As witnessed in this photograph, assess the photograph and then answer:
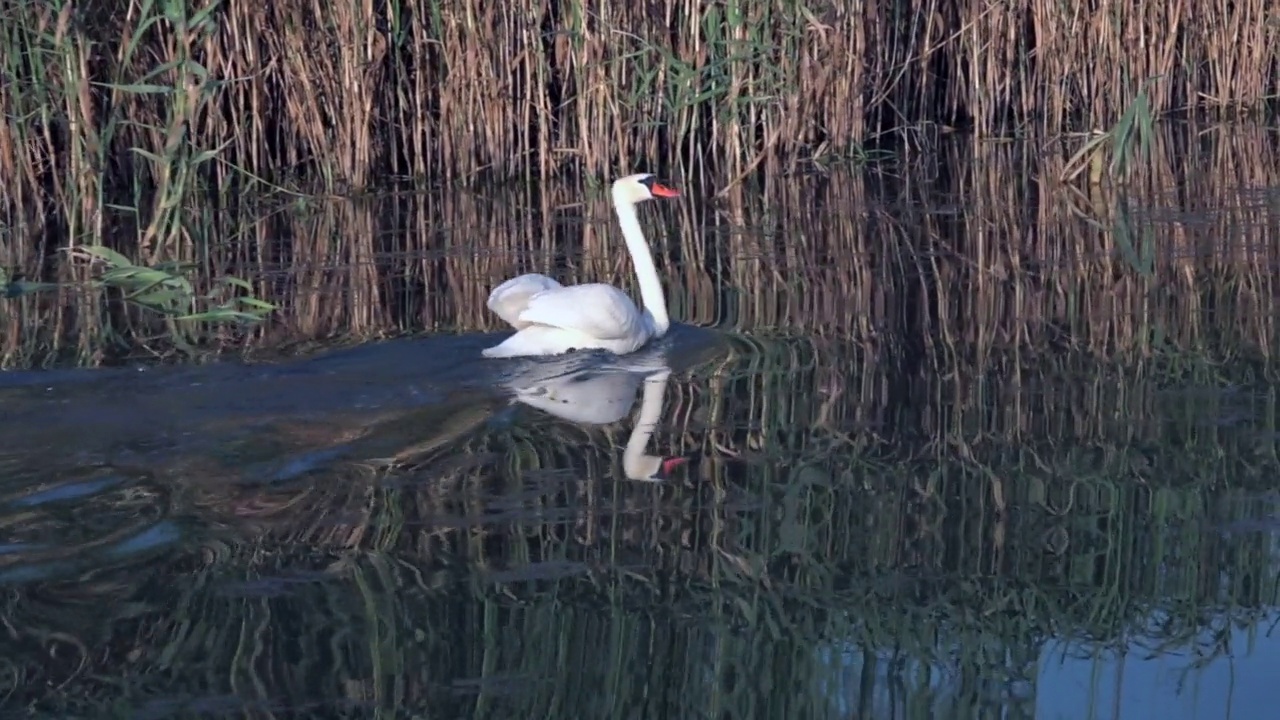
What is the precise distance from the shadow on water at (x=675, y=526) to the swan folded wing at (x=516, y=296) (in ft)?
0.53

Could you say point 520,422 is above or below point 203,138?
below

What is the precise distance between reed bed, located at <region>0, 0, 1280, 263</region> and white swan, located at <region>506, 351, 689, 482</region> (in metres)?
4.27

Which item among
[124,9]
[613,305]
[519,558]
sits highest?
[124,9]

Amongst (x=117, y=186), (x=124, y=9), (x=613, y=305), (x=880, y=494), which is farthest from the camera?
(x=117, y=186)

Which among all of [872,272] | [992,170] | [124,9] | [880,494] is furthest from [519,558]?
[992,170]

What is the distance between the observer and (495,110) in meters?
11.6

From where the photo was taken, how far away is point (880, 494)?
5129mm

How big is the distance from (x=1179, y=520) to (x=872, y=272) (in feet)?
12.1

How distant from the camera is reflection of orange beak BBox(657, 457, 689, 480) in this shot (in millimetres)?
5355

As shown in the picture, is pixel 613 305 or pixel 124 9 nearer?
pixel 613 305

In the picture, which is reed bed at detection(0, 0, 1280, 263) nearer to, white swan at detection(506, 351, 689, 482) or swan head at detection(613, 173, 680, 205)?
swan head at detection(613, 173, 680, 205)

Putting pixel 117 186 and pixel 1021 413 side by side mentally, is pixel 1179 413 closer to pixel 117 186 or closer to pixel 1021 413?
pixel 1021 413

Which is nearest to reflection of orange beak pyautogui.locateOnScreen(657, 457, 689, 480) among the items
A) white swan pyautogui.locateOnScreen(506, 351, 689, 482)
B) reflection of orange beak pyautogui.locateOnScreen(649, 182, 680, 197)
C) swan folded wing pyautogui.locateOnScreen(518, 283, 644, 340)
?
white swan pyautogui.locateOnScreen(506, 351, 689, 482)

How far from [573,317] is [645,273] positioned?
0.75 metres
